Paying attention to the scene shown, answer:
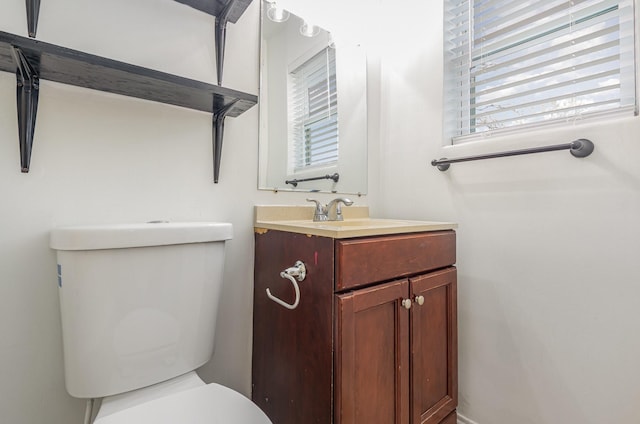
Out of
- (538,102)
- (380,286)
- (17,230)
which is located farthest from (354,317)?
(538,102)

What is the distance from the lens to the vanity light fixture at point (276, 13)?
114 centimetres

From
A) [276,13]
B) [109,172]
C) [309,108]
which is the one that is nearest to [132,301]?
[109,172]

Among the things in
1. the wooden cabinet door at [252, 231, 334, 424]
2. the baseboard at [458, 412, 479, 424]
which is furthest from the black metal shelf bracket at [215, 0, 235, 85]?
the baseboard at [458, 412, 479, 424]

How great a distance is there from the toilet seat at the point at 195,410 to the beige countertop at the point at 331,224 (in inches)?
18.7

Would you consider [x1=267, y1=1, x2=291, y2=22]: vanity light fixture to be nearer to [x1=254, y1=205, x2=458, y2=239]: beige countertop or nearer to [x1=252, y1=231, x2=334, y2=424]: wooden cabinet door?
[x1=254, y1=205, x2=458, y2=239]: beige countertop

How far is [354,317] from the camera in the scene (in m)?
0.77

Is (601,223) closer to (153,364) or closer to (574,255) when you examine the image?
(574,255)

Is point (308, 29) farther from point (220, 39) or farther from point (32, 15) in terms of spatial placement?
point (32, 15)

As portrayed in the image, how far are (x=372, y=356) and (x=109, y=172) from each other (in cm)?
92

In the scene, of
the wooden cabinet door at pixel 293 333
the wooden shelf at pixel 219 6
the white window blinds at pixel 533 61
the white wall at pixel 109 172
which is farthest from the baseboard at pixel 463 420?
the wooden shelf at pixel 219 6

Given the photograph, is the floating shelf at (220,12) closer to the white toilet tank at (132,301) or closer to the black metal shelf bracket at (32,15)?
the black metal shelf bracket at (32,15)

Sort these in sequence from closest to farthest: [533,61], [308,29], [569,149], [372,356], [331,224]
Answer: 1. [372,356]
2. [569,149]
3. [533,61]
4. [331,224]
5. [308,29]

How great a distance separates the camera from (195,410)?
0.72 meters

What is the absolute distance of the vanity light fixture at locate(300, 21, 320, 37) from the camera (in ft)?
4.10
